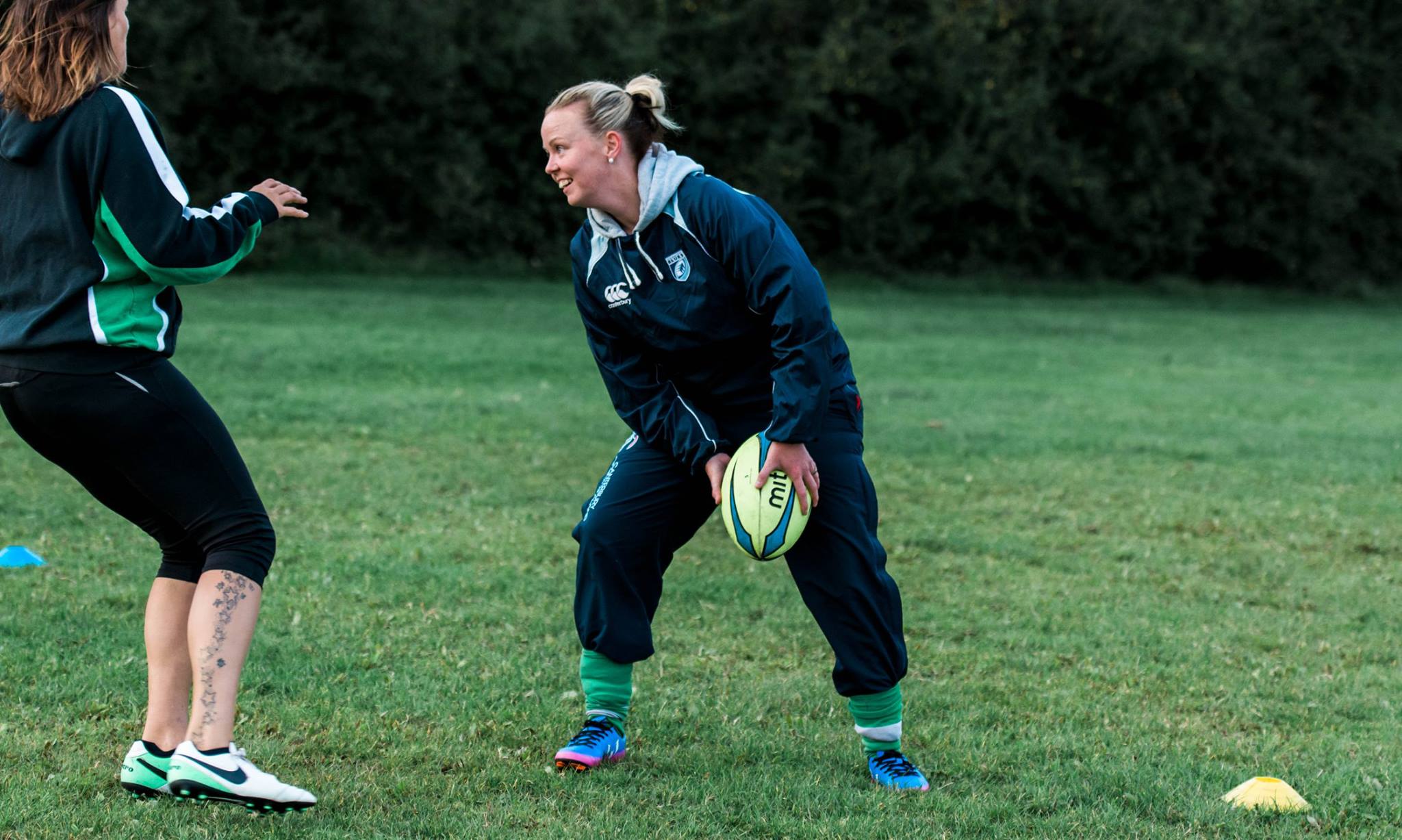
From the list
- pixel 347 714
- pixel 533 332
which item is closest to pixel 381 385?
pixel 533 332

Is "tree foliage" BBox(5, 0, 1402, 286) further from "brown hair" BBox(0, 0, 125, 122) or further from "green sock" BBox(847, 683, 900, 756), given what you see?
"green sock" BBox(847, 683, 900, 756)

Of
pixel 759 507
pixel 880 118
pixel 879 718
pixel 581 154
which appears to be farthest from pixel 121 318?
pixel 880 118

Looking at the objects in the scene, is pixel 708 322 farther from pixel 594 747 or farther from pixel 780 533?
pixel 594 747

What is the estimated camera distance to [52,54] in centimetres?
326

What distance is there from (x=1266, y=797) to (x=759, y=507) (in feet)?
5.39

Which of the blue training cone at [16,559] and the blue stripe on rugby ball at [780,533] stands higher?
the blue stripe on rugby ball at [780,533]

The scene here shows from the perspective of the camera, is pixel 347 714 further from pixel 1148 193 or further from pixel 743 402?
pixel 1148 193

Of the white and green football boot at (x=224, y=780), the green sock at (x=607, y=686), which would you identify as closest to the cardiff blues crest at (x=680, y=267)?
the green sock at (x=607, y=686)

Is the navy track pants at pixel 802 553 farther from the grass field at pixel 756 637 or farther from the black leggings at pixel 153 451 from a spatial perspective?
the black leggings at pixel 153 451

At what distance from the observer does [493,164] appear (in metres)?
26.6

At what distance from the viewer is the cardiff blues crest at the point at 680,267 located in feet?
13.1

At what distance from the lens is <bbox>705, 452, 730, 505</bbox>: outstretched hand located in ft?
Result: 13.3

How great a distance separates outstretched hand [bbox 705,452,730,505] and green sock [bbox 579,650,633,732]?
25.0 inches

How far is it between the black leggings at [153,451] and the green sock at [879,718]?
174 cm
